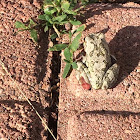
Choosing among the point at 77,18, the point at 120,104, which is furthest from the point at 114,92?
the point at 77,18

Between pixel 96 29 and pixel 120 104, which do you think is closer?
pixel 120 104

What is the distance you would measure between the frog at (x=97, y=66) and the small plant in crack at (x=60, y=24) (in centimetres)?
11

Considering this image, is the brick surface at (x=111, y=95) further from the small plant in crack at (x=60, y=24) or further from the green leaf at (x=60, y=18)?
the green leaf at (x=60, y=18)

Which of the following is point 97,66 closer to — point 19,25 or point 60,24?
point 60,24

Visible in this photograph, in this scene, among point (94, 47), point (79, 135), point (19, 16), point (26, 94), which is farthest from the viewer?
point (19, 16)

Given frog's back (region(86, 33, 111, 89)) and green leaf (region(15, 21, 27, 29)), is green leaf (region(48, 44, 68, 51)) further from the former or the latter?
green leaf (region(15, 21, 27, 29))

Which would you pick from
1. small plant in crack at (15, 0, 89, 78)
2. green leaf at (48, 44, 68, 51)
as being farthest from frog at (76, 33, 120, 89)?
green leaf at (48, 44, 68, 51)

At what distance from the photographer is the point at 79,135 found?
2.15m

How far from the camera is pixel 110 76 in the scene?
235cm

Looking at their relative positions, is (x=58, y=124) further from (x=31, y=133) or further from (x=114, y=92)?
(x=114, y=92)

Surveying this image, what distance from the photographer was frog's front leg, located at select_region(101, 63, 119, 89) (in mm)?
2330

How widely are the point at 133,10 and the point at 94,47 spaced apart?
2.38ft

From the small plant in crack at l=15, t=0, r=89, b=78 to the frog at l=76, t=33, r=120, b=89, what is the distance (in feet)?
0.37

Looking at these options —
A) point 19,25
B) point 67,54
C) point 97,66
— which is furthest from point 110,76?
point 19,25
